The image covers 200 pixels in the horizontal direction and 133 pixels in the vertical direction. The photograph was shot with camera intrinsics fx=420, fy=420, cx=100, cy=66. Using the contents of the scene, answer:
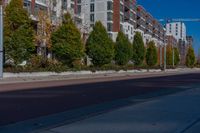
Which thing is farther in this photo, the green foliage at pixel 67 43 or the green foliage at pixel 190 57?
the green foliage at pixel 190 57

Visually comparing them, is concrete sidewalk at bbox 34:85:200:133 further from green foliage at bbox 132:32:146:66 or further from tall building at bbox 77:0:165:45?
green foliage at bbox 132:32:146:66

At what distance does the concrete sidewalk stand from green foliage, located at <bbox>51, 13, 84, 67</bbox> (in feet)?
134

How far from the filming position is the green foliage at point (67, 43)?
54781 millimetres

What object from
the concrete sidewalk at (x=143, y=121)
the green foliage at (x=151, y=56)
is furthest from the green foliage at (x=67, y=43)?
the green foliage at (x=151, y=56)

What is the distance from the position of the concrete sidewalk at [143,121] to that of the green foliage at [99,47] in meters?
50.0

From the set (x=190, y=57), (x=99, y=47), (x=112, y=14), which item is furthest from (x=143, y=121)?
(x=190, y=57)

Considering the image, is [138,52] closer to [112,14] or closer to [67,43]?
[112,14]

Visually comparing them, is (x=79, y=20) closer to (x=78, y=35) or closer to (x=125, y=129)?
(x=78, y=35)

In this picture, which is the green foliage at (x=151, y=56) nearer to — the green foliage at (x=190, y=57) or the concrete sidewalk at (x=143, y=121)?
the green foliage at (x=190, y=57)

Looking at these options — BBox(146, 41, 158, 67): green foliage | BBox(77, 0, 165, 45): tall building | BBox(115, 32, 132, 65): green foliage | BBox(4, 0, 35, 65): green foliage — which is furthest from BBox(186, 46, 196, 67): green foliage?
BBox(4, 0, 35, 65): green foliage

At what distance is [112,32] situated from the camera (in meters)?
99.8

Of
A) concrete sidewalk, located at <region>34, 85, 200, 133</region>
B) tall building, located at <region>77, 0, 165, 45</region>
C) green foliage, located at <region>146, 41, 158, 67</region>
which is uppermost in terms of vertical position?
tall building, located at <region>77, 0, 165, 45</region>

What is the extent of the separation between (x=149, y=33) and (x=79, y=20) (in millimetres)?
74430

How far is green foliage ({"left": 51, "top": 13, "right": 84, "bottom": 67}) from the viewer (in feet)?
180
